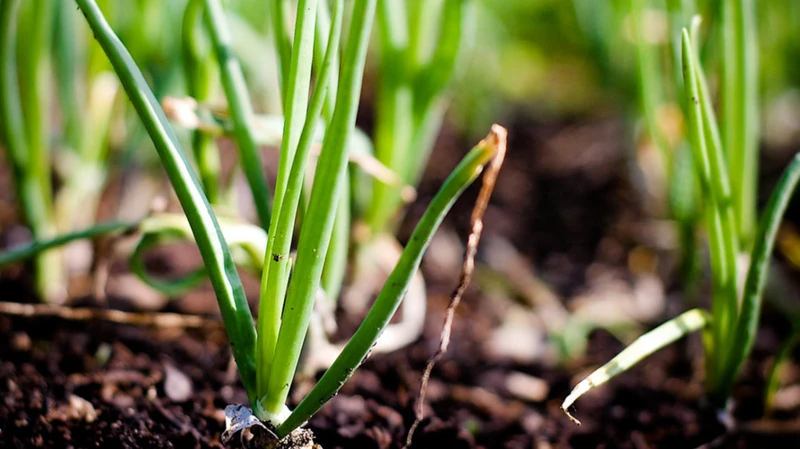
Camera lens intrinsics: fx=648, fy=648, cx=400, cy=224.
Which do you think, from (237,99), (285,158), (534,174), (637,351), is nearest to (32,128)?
(237,99)

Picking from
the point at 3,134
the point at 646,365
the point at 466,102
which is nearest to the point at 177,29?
the point at 3,134

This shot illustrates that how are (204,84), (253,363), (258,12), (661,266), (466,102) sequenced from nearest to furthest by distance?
(253,363) < (204,84) < (661,266) < (258,12) < (466,102)

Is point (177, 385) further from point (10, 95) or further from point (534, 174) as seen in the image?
point (534, 174)

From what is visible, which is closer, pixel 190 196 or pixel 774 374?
pixel 190 196

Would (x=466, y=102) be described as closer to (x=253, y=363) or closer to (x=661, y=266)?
(x=661, y=266)

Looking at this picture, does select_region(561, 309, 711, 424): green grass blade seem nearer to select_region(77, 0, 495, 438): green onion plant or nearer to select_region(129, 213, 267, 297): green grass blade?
select_region(77, 0, 495, 438): green onion plant

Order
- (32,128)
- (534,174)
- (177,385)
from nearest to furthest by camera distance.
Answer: (177,385) < (32,128) < (534,174)

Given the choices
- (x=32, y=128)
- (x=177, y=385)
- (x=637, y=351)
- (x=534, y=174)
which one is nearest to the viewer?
(x=637, y=351)
